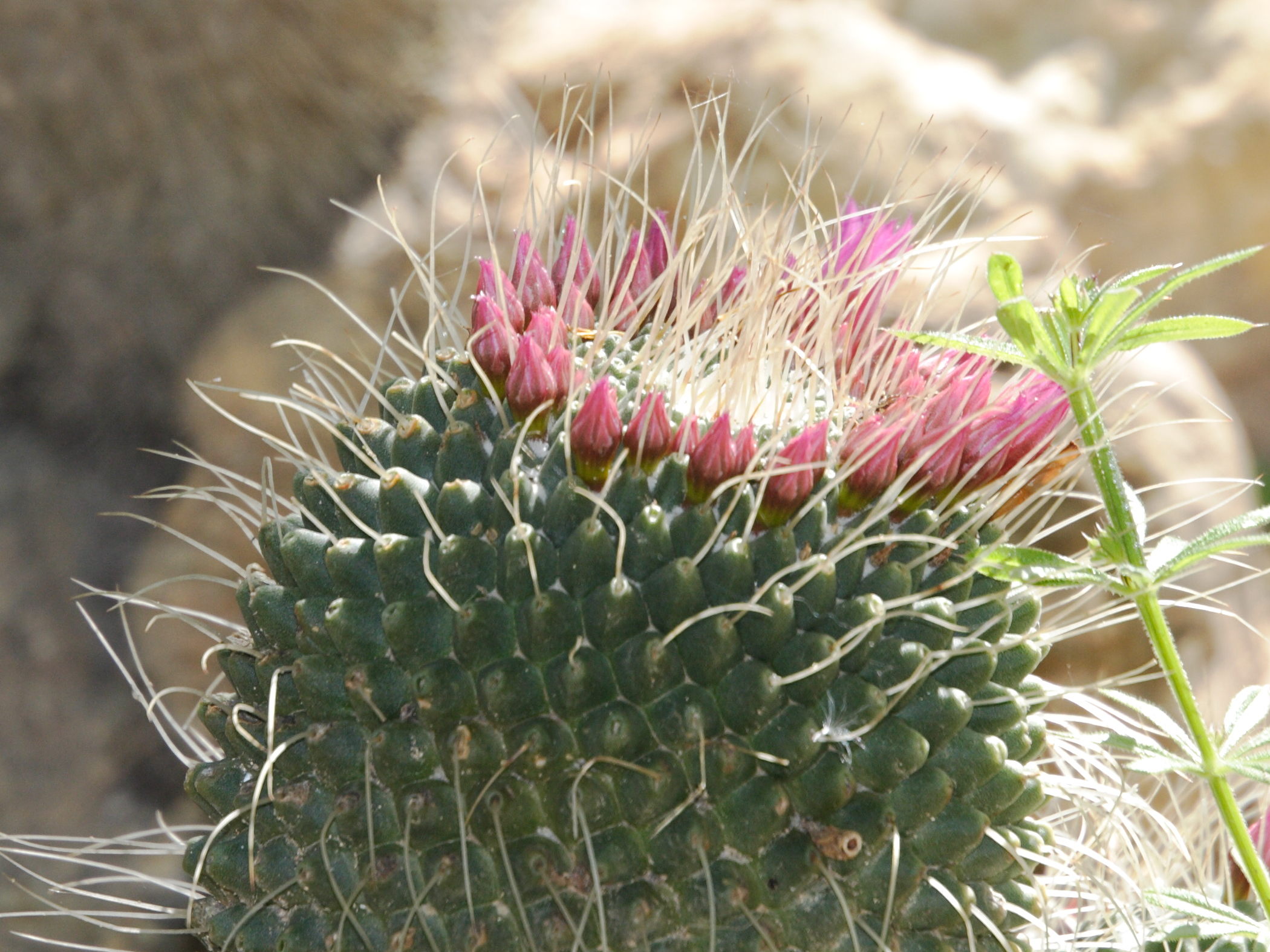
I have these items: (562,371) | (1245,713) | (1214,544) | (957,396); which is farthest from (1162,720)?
(562,371)

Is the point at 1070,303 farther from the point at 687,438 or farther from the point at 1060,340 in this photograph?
the point at 687,438

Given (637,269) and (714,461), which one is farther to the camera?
(637,269)

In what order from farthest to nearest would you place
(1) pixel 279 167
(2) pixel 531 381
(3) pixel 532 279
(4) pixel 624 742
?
1. (1) pixel 279 167
2. (3) pixel 532 279
3. (2) pixel 531 381
4. (4) pixel 624 742

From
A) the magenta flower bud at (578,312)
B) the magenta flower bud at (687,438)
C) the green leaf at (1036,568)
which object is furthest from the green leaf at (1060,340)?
the magenta flower bud at (578,312)

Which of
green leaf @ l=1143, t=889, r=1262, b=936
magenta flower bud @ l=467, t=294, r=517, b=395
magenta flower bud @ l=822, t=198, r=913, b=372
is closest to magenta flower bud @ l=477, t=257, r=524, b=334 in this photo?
magenta flower bud @ l=467, t=294, r=517, b=395

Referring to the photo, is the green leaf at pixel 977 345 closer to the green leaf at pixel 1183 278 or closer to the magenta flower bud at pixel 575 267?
the green leaf at pixel 1183 278

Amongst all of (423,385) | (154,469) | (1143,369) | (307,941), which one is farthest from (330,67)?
(307,941)

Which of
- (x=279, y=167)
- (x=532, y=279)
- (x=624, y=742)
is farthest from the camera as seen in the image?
(x=279, y=167)
